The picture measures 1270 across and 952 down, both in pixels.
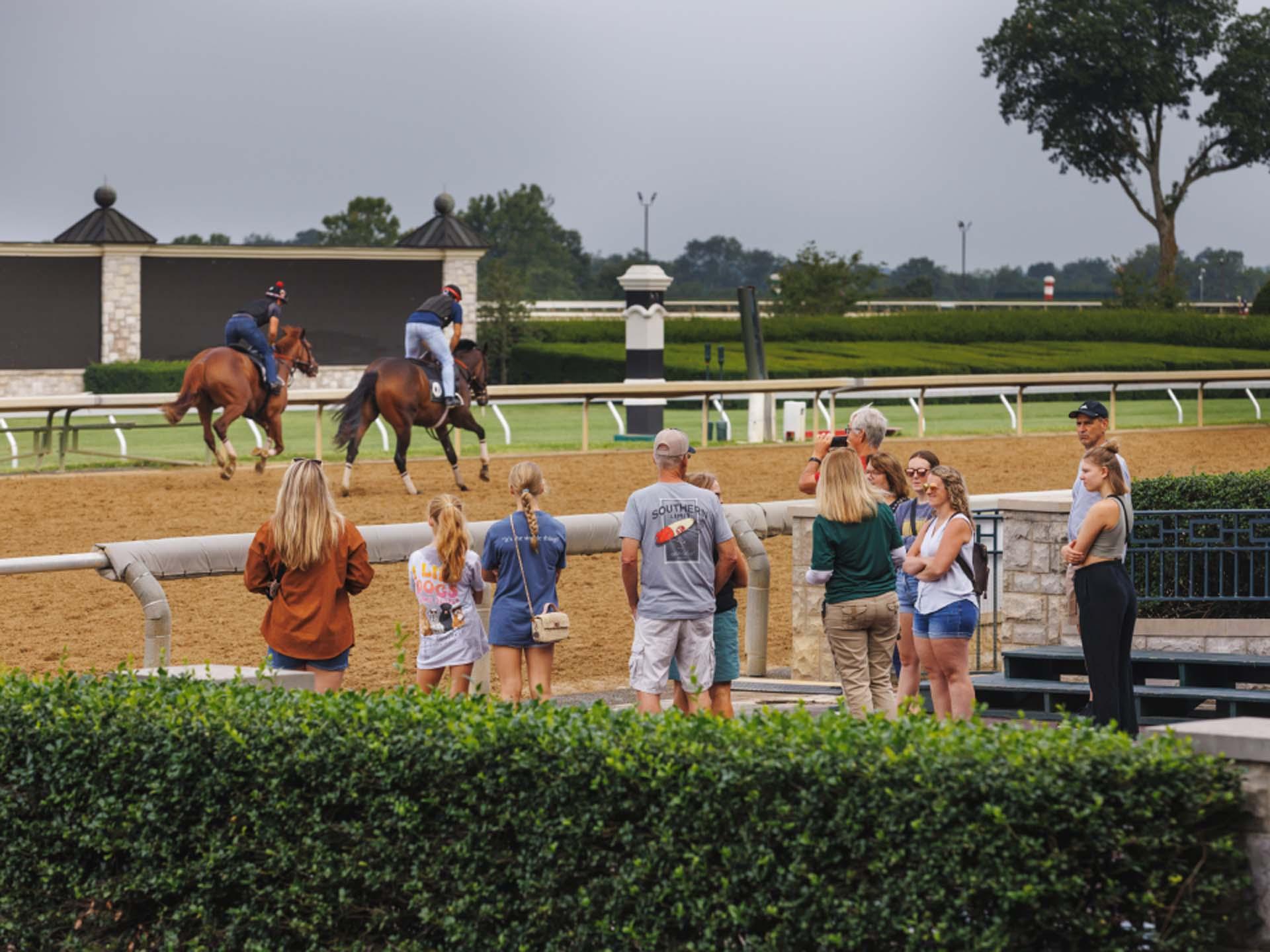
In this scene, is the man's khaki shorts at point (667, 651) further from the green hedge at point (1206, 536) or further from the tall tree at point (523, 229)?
the tall tree at point (523, 229)

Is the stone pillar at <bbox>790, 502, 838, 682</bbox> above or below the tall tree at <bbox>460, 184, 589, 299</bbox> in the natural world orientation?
below

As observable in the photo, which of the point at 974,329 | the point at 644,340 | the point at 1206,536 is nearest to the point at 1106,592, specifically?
the point at 1206,536

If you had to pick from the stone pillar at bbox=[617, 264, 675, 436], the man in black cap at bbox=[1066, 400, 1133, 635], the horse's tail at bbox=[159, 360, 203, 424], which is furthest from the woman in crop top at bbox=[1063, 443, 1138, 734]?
the stone pillar at bbox=[617, 264, 675, 436]

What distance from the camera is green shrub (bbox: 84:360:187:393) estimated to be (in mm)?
27250

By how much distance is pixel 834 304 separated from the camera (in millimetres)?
44281

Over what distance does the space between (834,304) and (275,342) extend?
29120 millimetres

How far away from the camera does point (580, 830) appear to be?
404 centimetres

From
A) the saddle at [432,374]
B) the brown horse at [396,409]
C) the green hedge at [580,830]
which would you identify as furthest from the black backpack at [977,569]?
the saddle at [432,374]

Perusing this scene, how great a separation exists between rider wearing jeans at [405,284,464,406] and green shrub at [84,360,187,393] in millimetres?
12267

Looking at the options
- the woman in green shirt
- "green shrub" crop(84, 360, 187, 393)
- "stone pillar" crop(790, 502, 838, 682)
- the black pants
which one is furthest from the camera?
"green shrub" crop(84, 360, 187, 393)

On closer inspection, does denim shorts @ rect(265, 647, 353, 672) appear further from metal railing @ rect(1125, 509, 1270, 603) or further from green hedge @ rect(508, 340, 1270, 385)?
green hedge @ rect(508, 340, 1270, 385)

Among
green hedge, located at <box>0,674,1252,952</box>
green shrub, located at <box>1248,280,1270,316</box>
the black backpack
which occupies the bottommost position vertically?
green hedge, located at <box>0,674,1252,952</box>

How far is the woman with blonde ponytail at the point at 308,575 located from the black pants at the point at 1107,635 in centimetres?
269

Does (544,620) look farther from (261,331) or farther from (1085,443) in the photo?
(261,331)
